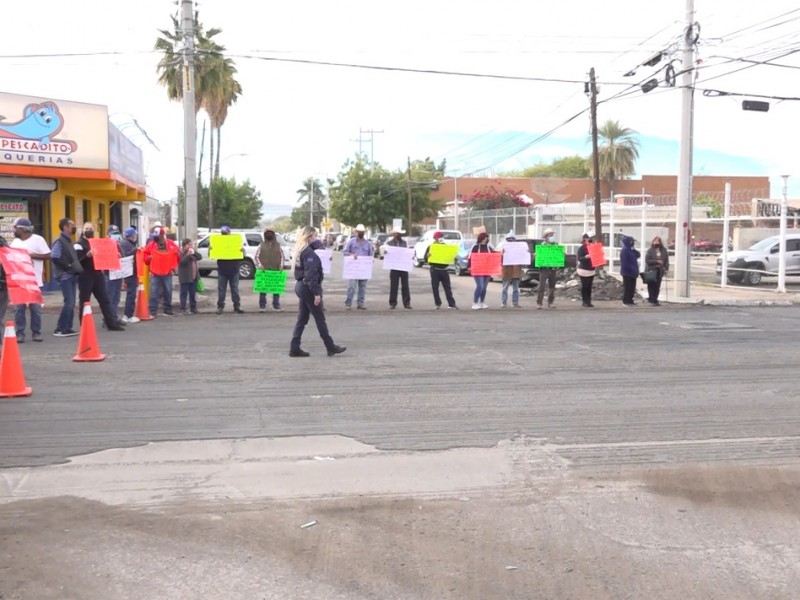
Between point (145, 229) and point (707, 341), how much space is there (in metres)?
30.0

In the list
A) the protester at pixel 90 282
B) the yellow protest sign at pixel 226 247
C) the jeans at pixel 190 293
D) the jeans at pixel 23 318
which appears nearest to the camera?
the jeans at pixel 23 318

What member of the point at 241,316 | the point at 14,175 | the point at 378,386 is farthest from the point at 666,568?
the point at 14,175

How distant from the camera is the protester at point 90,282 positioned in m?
13.1

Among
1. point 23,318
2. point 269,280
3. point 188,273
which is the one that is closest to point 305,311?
point 23,318

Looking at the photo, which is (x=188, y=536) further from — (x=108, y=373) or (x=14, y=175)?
(x=14, y=175)

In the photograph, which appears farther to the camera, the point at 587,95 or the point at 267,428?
the point at 587,95

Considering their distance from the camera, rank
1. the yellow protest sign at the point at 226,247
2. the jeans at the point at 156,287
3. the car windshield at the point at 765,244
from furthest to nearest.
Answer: the car windshield at the point at 765,244, the yellow protest sign at the point at 226,247, the jeans at the point at 156,287

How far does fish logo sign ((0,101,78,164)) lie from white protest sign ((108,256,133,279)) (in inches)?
242

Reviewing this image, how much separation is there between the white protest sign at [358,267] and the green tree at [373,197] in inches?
1924

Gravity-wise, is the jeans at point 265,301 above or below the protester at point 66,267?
below

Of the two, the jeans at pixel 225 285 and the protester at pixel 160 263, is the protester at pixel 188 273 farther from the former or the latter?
the jeans at pixel 225 285

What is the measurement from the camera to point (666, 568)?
14.5 ft

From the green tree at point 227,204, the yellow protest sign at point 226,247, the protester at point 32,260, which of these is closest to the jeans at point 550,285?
the yellow protest sign at point 226,247

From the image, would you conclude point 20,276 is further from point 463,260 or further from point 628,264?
point 463,260
